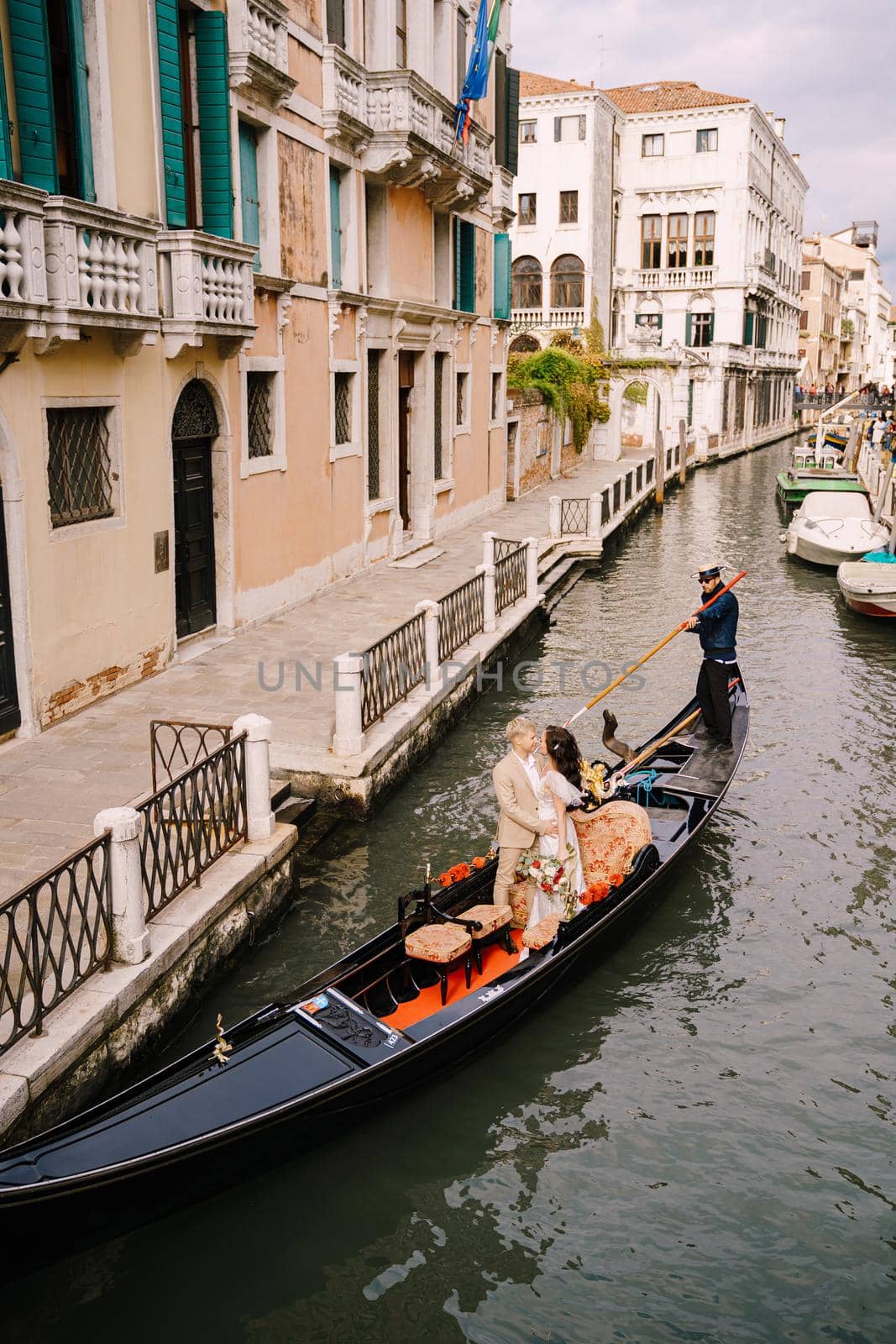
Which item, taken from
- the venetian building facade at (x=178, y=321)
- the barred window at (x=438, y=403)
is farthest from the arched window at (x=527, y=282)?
the venetian building facade at (x=178, y=321)

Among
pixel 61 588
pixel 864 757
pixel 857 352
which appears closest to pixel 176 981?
pixel 61 588

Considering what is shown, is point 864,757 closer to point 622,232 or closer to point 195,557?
point 195,557

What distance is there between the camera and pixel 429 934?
561 centimetres

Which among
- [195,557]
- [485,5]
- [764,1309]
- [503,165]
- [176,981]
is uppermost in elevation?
[485,5]

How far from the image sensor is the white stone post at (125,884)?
203 inches

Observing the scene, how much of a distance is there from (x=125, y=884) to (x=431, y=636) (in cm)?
527

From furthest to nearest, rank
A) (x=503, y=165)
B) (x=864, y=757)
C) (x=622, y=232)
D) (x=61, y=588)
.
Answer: (x=622, y=232), (x=503, y=165), (x=864, y=757), (x=61, y=588)

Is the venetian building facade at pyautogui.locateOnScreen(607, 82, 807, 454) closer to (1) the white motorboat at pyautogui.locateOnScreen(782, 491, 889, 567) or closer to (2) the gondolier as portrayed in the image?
(1) the white motorboat at pyautogui.locateOnScreen(782, 491, 889, 567)

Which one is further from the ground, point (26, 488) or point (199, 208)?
point (199, 208)

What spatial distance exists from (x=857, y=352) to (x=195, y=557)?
92.7 m

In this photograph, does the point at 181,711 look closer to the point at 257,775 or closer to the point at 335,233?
the point at 257,775

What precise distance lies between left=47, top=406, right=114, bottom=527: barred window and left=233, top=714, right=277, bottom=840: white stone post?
2.73m

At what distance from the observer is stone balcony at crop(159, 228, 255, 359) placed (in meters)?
9.17

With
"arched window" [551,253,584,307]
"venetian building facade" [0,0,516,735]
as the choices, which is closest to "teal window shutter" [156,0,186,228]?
"venetian building facade" [0,0,516,735]
